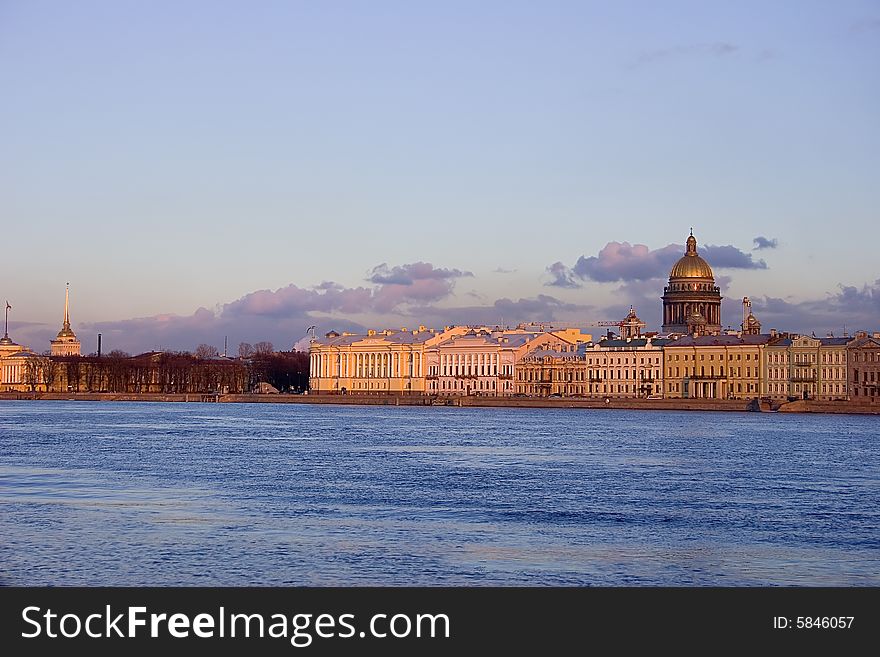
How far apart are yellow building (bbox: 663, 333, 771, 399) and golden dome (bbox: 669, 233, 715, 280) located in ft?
Answer: 43.3

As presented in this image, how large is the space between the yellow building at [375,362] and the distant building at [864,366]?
3084 cm

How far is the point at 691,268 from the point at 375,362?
21224mm

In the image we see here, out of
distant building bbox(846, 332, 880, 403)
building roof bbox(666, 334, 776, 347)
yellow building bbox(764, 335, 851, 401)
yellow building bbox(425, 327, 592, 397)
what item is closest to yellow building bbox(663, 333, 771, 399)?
building roof bbox(666, 334, 776, 347)

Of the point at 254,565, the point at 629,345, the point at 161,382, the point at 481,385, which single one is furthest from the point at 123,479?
the point at 161,382

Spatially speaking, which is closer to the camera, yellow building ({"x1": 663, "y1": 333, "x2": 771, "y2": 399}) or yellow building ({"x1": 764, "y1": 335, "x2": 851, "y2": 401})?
yellow building ({"x1": 764, "y1": 335, "x2": 851, "y2": 401})

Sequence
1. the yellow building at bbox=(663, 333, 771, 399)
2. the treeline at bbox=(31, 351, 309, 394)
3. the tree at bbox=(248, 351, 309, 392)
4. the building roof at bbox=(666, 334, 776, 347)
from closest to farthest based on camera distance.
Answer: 1. the yellow building at bbox=(663, 333, 771, 399)
2. the building roof at bbox=(666, 334, 776, 347)
3. the treeline at bbox=(31, 351, 309, 394)
4. the tree at bbox=(248, 351, 309, 392)

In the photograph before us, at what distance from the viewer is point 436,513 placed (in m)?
19.0

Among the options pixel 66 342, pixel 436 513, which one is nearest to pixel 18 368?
pixel 66 342

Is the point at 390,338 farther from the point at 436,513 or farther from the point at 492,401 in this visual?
the point at 436,513

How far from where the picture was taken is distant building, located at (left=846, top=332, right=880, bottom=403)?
69688 millimetres

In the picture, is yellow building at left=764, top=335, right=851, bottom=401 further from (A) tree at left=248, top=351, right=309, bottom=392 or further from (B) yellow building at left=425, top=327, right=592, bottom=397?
(A) tree at left=248, top=351, right=309, bottom=392

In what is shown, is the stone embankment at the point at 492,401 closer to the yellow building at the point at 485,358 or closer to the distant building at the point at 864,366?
the distant building at the point at 864,366

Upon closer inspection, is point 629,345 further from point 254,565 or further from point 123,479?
point 254,565
